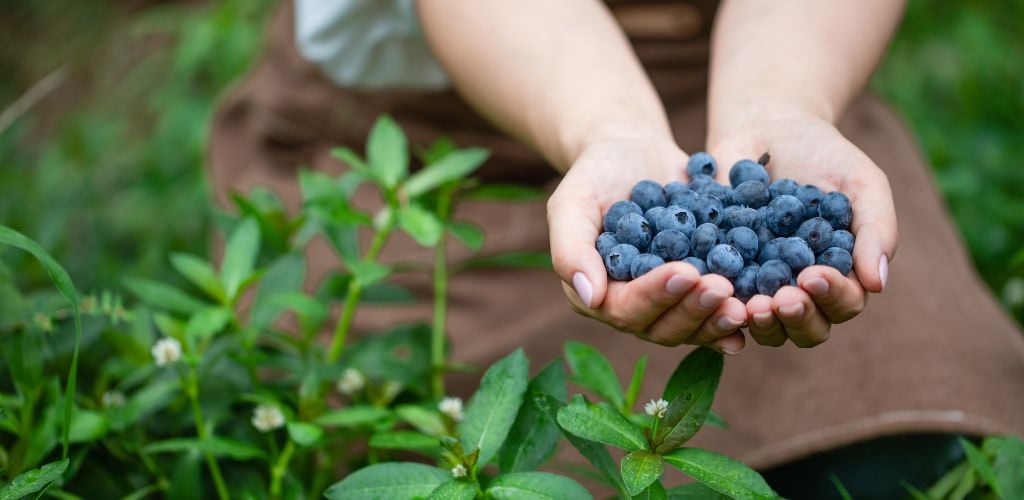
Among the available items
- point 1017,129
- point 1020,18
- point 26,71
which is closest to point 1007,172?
point 1017,129

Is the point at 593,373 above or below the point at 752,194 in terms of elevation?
below

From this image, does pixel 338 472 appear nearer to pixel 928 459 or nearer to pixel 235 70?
pixel 928 459

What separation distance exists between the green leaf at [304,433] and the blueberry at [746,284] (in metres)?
0.39

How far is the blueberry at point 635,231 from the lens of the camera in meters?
0.73

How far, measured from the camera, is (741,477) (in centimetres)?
66

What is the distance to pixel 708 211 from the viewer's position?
778 mm

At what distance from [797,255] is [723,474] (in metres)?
0.18

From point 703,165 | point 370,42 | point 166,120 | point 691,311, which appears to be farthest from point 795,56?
point 166,120

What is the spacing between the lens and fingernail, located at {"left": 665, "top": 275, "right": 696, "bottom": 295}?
2.10 feet

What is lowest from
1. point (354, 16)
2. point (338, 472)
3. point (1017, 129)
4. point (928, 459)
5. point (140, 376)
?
point (1017, 129)

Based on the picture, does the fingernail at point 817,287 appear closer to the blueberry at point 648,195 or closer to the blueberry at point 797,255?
the blueberry at point 797,255

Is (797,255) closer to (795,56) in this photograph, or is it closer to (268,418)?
(795,56)

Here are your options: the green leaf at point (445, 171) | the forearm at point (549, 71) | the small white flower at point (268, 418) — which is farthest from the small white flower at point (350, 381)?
the forearm at point (549, 71)

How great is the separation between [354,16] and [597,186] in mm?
656
